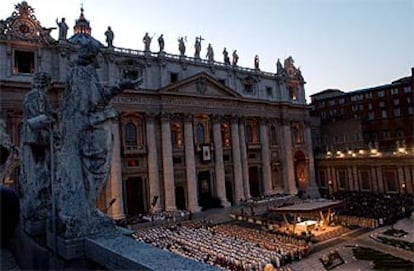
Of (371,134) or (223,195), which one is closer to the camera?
(223,195)

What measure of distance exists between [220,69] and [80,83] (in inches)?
1550

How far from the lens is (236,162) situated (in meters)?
42.3

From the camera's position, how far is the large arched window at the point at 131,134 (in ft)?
119

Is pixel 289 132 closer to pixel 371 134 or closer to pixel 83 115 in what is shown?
pixel 371 134

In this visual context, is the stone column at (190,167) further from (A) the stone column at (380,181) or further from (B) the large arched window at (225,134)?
(A) the stone column at (380,181)

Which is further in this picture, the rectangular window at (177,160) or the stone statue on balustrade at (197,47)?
the stone statue on balustrade at (197,47)

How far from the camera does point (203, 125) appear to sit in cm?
4172

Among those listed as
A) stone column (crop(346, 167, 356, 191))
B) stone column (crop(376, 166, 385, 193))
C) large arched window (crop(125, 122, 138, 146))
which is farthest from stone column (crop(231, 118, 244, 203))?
stone column (crop(376, 166, 385, 193))

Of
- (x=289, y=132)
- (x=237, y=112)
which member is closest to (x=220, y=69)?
(x=237, y=112)

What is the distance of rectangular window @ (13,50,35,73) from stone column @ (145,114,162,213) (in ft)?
37.2

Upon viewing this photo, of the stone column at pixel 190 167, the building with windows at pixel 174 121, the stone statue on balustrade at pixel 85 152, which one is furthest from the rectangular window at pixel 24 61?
the stone statue on balustrade at pixel 85 152

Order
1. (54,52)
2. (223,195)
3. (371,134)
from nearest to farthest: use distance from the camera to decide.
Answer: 1. (54,52)
2. (223,195)
3. (371,134)

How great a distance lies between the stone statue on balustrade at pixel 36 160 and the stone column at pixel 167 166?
29408 millimetres

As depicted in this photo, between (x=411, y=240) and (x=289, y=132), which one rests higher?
(x=289, y=132)
